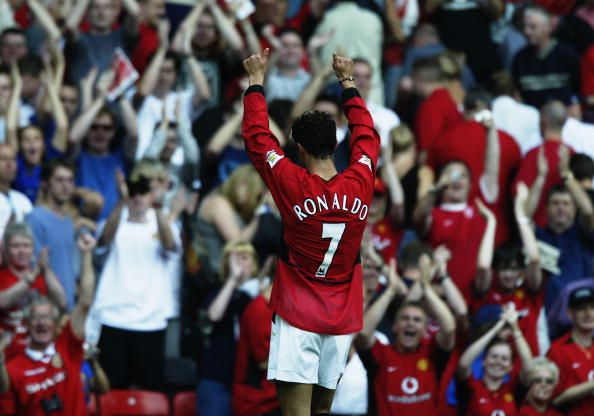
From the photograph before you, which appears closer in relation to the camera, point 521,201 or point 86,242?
point 86,242

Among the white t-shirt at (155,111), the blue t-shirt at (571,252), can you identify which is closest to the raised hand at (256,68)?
the blue t-shirt at (571,252)

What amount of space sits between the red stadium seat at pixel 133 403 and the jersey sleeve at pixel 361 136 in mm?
3984

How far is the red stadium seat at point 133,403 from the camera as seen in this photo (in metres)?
12.0

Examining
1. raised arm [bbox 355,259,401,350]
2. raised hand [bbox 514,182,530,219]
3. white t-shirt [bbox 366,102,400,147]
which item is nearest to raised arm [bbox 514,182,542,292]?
raised hand [bbox 514,182,530,219]

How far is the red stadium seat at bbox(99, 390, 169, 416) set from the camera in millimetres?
11984

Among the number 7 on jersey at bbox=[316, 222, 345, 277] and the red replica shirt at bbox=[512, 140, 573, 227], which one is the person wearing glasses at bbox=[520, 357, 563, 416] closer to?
the red replica shirt at bbox=[512, 140, 573, 227]

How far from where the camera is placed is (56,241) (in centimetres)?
1262

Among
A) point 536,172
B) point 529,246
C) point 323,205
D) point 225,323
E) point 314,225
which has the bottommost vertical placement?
point 225,323

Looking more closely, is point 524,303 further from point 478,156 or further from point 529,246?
point 478,156

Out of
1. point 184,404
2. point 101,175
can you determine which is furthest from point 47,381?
point 101,175

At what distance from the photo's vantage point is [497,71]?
52.1 ft

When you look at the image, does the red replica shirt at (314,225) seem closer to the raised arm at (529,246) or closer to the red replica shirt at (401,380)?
the red replica shirt at (401,380)

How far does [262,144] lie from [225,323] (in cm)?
369

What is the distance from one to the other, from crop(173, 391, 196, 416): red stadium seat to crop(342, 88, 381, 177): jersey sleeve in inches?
155
